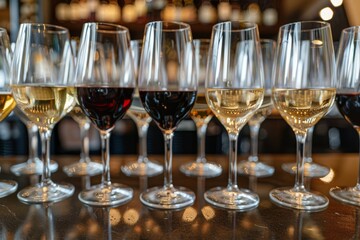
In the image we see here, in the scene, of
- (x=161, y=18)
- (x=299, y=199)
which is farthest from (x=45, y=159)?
(x=161, y=18)

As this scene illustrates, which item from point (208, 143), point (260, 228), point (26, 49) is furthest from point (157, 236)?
point (208, 143)

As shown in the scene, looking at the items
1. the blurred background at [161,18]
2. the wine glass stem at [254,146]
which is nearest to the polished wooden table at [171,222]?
the wine glass stem at [254,146]

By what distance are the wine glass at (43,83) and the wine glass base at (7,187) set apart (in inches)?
0.9

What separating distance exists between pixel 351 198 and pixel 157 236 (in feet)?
1.05

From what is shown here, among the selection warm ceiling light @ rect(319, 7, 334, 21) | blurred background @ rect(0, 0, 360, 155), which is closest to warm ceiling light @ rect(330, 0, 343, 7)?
warm ceiling light @ rect(319, 7, 334, 21)

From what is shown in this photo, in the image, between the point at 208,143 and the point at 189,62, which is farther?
the point at 208,143

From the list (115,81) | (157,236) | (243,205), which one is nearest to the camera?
(157,236)

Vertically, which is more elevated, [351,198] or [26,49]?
[26,49]

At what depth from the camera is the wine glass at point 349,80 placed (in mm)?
582

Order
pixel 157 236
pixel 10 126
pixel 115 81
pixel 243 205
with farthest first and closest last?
pixel 10 126, pixel 115 81, pixel 243 205, pixel 157 236

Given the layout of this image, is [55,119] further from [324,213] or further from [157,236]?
[324,213]

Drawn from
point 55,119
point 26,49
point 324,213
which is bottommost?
point 324,213

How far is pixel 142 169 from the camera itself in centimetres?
77

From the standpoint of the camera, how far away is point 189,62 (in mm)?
570
